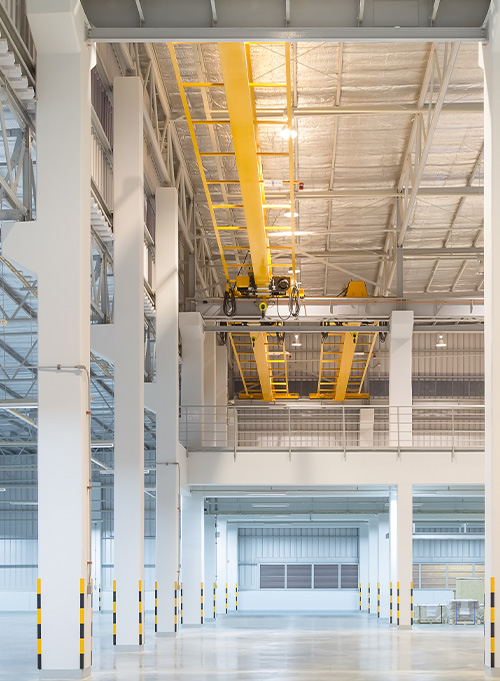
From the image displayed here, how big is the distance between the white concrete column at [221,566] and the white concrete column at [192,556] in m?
13.8

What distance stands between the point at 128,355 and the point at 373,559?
27498 mm

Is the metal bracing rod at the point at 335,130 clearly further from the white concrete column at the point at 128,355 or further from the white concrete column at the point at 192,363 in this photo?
the white concrete column at the point at 192,363

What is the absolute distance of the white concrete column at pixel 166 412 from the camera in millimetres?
27312

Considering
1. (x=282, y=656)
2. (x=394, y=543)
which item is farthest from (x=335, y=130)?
(x=282, y=656)

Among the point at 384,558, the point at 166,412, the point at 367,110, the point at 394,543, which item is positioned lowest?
the point at 384,558

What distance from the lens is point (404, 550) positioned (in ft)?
99.4

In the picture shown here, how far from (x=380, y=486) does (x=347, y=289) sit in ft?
25.3

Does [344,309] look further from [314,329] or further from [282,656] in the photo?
[282,656]

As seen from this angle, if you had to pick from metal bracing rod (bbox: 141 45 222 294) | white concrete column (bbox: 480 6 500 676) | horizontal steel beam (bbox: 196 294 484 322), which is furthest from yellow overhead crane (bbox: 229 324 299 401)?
white concrete column (bbox: 480 6 500 676)

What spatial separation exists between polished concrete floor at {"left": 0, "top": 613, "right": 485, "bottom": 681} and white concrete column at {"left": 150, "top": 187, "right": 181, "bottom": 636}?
5.37ft

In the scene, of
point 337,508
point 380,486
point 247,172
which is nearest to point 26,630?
point 380,486

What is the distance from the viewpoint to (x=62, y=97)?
1545cm

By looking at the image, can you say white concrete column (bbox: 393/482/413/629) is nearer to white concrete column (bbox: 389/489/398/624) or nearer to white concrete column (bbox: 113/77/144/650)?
white concrete column (bbox: 389/489/398/624)

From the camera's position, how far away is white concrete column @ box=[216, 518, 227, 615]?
4837cm
